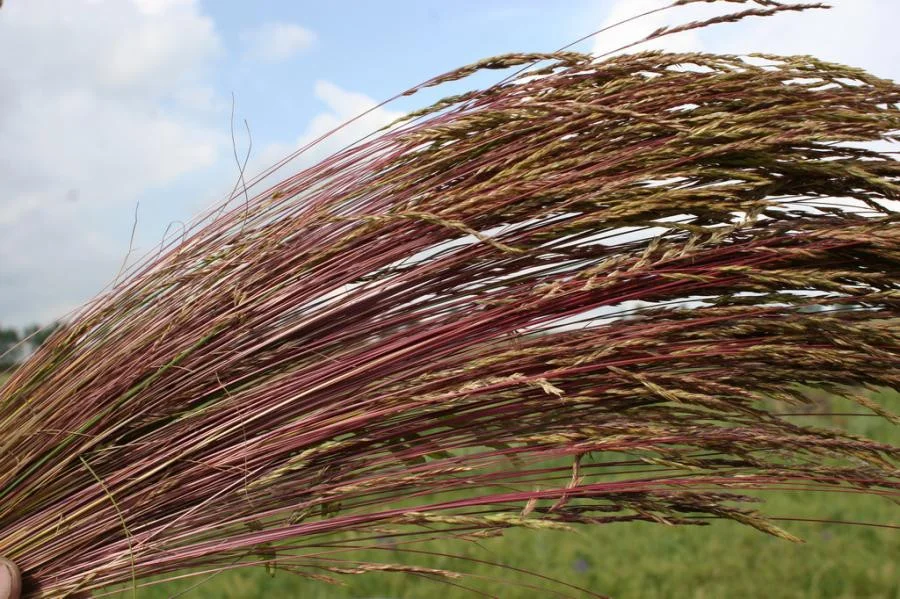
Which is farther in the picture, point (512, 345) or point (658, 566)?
point (658, 566)

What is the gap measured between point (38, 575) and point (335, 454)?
0.62 m

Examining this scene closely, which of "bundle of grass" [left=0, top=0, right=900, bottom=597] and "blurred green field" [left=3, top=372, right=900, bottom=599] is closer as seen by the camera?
"bundle of grass" [left=0, top=0, right=900, bottom=597]

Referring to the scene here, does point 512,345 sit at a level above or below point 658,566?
above

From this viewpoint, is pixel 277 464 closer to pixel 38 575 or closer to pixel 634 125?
pixel 38 575

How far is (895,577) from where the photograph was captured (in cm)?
383

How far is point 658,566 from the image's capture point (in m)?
3.93

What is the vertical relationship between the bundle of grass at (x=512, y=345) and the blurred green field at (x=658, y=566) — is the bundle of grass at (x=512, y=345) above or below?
above

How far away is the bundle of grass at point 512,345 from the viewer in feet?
4.42

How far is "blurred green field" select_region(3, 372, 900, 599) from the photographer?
3701mm

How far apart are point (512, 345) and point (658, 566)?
297cm

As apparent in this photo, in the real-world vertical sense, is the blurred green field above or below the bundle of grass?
below

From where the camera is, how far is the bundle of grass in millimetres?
1346

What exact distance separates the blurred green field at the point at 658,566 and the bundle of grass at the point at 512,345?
2304 mm

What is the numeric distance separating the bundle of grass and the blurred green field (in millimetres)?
2304
